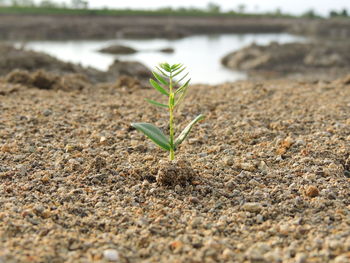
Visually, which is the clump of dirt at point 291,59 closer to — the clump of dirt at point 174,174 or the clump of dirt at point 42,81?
the clump of dirt at point 42,81

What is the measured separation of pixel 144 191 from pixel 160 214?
276 mm

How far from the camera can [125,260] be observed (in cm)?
184

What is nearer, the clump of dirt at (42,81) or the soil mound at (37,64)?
the clump of dirt at (42,81)

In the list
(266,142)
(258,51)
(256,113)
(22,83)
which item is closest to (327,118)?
(256,113)

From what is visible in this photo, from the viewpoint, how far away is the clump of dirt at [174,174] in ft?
8.25

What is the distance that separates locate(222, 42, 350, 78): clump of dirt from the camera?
12.6m

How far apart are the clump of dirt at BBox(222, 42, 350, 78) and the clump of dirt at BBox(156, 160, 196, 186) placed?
10.2 m

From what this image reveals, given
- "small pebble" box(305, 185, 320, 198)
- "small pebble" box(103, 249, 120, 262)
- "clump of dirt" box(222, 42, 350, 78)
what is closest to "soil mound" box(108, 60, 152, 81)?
"clump of dirt" box(222, 42, 350, 78)

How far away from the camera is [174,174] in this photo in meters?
2.52

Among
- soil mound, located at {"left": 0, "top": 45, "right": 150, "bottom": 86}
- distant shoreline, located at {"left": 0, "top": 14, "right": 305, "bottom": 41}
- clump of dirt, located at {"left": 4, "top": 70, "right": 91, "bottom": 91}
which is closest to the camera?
clump of dirt, located at {"left": 4, "top": 70, "right": 91, "bottom": 91}

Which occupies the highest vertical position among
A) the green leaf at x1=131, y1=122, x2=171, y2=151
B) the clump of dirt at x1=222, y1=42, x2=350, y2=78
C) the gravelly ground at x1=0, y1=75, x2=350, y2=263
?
the clump of dirt at x1=222, y1=42, x2=350, y2=78

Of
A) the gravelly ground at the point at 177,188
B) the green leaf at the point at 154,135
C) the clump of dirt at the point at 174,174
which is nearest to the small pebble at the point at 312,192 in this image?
the gravelly ground at the point at 177,188

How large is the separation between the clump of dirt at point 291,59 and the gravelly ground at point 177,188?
28.6 feet

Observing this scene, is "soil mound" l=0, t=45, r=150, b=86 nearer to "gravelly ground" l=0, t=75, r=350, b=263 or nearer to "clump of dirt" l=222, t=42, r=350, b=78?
"gravelly ground" l=0, t=75, r=350, b=263
